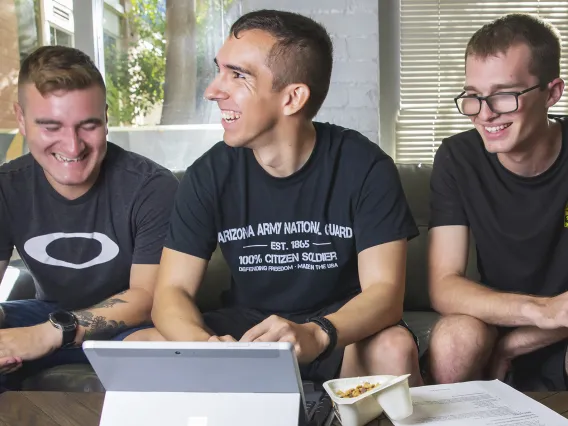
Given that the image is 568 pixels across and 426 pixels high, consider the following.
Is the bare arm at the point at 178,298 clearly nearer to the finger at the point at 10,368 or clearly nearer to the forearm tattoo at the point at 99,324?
the forearm tattoo at the point at 99,324

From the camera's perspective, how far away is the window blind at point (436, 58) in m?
3.07

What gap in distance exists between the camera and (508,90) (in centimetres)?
165

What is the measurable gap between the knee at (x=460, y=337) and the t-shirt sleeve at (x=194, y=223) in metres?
0.57

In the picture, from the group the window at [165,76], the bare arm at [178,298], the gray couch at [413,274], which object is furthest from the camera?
the window at [165,76]

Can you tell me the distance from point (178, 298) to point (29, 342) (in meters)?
0.36

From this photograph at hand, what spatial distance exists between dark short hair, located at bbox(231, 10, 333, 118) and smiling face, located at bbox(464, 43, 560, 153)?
1.19 feet

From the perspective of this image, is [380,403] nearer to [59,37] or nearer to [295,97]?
[295,97]

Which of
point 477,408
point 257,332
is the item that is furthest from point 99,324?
point 477,408

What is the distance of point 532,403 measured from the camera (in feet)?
3.80

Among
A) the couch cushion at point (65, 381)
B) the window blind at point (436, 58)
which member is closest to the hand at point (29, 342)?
the couch cushion at point (65, 381)

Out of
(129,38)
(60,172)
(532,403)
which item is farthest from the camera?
(129,38)

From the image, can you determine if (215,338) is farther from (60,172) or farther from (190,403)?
(60,172)

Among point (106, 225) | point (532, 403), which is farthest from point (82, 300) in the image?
point (532, 403)

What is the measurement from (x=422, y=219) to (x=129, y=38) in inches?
69.1
